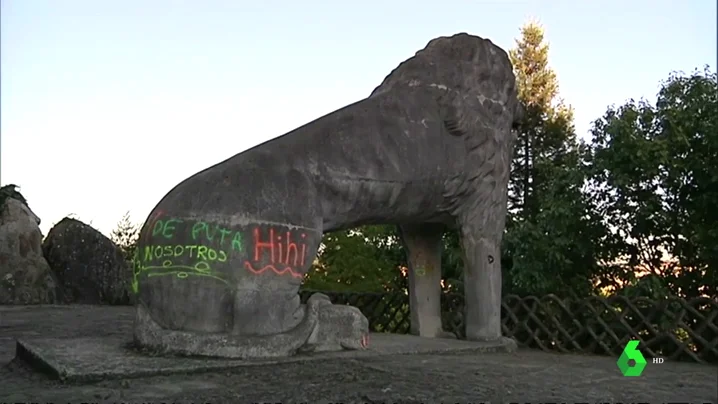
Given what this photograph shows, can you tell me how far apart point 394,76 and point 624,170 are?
400 cm

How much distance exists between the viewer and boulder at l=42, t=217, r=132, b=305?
1730 centimetres

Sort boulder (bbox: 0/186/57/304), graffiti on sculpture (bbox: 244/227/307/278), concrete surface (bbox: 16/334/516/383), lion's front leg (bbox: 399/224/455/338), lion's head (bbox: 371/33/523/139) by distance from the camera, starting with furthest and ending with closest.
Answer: boulder (bbox: 0/186/57/304), lion's front leg (bbox: 399/224/455/338), lion's head (bbox: 371/33/523/139), graffiti on sculpture (bbox: 244/227/307/278), concrete surface (bbox: 16/334/516/383)

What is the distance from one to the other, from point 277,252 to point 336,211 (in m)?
0.97

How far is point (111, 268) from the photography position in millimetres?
17609

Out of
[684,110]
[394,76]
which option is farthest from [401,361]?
[684,110]

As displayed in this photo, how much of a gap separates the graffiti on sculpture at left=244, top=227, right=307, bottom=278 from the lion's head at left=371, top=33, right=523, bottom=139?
101 inches

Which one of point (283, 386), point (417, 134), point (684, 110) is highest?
point (684, 110)

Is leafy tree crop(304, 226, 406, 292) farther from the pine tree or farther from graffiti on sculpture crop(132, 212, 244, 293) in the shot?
graffiti on sculpture crop(132, 212, 244, 293)

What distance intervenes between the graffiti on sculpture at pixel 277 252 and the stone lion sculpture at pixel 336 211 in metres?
0.01

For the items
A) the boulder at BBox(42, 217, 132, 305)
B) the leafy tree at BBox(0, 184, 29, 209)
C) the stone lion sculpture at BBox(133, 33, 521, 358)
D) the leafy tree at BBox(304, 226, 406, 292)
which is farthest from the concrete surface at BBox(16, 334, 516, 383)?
the leafy tree at BBox(0, 184, 29, 209)

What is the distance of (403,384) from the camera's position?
5.88m

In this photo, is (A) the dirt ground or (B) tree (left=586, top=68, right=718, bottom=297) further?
(B) tree (left=586, top=68, right=718, bottom=297)

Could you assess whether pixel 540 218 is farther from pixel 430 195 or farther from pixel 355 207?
pixel 355 207

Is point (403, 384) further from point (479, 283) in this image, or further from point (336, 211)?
point (479, 283)
